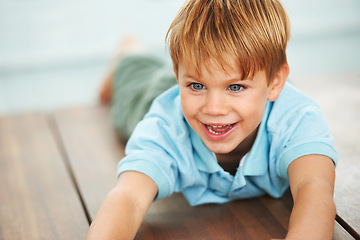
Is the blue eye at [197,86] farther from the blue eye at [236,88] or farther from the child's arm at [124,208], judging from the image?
the child's arm at [124,208]

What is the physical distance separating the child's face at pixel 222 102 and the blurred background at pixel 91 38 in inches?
58.9

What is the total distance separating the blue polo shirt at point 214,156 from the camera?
2.82 ft

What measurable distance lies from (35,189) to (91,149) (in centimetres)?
23

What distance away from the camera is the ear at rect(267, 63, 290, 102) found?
2.72ft

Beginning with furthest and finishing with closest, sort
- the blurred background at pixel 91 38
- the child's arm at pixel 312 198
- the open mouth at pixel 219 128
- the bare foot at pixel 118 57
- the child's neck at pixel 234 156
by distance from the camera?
1. the blurred background at pixel 91 38
2. the bare foot at pixel 118 57
3. the child's neck at pixel 234 156
4. the open mouth at pixel 219 128
5. the child's arm at pixel 312 198

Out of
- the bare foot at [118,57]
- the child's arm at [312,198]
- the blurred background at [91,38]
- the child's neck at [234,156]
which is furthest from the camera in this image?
the blurred background at [91,38]

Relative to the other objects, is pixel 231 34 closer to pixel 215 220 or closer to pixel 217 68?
pixel 217 68

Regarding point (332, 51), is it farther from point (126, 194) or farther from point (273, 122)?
point (126, 194)

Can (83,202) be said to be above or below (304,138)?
below

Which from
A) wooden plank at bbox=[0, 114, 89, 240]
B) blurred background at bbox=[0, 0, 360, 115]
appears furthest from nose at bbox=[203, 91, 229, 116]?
blurred background at bbox=[0, 0, 360, 115]

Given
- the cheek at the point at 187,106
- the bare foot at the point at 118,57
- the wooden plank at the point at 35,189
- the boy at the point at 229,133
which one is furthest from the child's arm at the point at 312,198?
the bare foot at the point at 118,57

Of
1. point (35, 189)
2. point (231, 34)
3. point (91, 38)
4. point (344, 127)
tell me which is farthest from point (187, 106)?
point (91, 38)

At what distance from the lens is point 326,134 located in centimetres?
87

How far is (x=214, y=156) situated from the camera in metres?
0.91
